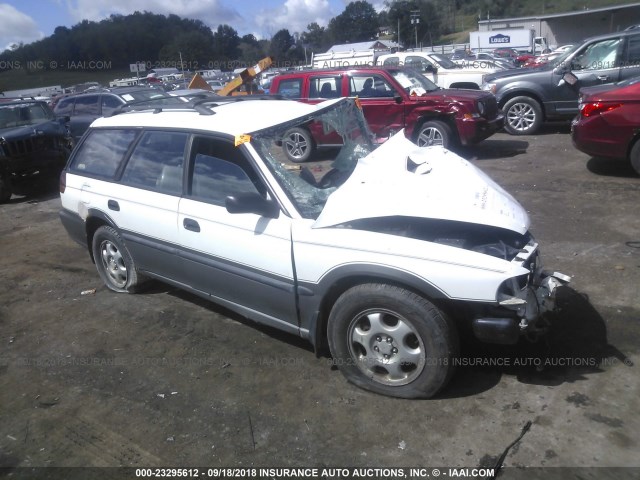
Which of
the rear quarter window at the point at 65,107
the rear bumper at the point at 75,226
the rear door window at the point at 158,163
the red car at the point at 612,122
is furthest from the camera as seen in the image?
the rear quarter window at the point at 65,107

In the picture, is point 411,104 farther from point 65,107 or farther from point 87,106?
point 65,107

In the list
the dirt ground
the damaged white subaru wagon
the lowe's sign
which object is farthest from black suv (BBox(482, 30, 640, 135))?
the lowe's sign

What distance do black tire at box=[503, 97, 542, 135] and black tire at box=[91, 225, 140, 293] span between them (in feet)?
29.3

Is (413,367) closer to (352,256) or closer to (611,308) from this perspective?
(352,256)

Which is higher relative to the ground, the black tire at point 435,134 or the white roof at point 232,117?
the white roof at point 232,117

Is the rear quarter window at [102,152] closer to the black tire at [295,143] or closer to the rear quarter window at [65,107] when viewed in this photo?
the black tire at [295,143]

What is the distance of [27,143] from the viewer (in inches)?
380

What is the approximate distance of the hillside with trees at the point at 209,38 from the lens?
62.2 meters

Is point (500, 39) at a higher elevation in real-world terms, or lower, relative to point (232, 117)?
Answer: higher

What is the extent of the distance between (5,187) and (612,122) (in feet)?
32.8

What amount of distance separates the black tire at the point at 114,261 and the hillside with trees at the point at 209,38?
5079 cm

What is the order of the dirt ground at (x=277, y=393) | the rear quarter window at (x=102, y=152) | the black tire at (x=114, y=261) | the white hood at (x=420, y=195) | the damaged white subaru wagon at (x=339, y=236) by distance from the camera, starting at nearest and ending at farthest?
the dirt ground at (x=277, y=393)
the damaged white subaru wagon at (x=339, y=236)
the white hood at (x=420, y=195)
the rear quarter window at (x=102, y=152)
the black tire at (x=114, y=261)

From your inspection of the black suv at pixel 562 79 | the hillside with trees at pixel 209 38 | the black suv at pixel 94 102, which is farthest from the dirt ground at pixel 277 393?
the hillside with trees at pixel 209 38

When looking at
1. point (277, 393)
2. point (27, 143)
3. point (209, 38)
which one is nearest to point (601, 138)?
point (277, 393)
